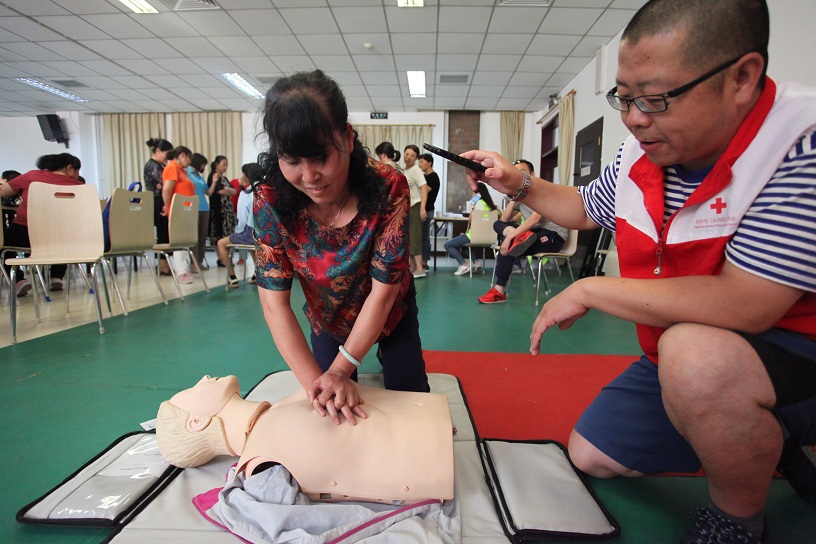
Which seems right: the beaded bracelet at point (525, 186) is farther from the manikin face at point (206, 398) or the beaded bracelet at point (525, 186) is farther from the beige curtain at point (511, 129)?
the beige curtain at point (511, 129)

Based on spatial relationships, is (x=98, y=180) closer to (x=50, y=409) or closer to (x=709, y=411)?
(x=50, y=409)

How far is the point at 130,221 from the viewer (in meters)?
2.74

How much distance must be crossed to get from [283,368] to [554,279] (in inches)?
147

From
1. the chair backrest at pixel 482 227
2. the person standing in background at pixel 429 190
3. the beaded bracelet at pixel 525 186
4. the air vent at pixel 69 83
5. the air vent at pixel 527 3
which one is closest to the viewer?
the beaded bracelet at pixel 525 186

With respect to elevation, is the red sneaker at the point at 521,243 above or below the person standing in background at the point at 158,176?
below

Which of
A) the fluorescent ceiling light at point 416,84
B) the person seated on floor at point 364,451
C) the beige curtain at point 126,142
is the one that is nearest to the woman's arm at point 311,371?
the person seated on floor at point 364,451

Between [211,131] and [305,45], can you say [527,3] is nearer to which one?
[305,45]

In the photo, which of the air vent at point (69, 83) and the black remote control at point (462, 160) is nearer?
the black remote control at point (462, 160)

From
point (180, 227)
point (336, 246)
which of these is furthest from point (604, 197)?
point (180, 227)

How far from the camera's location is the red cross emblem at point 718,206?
0.71 metres

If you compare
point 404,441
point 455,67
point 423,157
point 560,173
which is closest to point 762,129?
point 404,441

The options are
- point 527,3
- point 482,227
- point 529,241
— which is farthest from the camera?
point 482,227

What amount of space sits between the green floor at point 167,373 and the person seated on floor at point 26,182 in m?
1.42

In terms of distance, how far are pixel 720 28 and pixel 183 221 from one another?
3566mm
